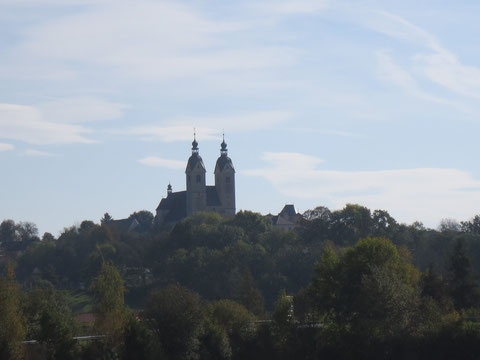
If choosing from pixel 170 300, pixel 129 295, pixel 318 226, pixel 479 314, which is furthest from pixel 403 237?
pixel 170 300

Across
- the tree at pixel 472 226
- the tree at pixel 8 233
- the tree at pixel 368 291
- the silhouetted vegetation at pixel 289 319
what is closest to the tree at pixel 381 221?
the tree at pixel 472 226

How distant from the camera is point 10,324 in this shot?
40.6 meters

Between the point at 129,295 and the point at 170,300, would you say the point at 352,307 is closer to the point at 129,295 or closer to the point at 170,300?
the point at 170,300

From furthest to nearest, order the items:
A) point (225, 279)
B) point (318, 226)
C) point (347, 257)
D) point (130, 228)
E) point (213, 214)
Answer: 1. point (130, 228)
2. point (213, 214)
3. point (318, 226)
4. point (225, 279)
5. point (347, 257)

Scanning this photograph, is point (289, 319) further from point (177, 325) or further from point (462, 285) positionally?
point (462, 285)

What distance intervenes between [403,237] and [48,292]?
5421cm

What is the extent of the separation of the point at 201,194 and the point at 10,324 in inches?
4765

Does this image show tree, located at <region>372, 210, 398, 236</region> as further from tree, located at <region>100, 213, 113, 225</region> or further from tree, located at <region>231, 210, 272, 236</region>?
tree, located at <region>100, 213, 113, 225</region>

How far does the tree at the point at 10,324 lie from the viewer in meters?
39.9

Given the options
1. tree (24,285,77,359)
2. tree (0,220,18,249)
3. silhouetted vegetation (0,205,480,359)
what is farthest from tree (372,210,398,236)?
tree (0,220,18,249)

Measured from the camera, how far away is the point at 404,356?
46750mm

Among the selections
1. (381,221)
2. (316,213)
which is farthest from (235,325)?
(316,213)

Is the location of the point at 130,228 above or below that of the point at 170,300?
above

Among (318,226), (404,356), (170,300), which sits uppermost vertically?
(318,226)
